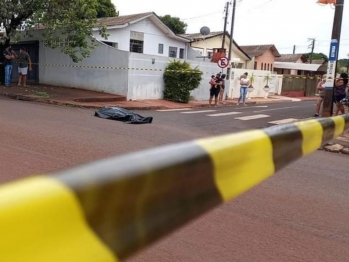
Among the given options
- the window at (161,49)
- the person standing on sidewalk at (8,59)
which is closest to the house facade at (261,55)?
the window at (161,49)

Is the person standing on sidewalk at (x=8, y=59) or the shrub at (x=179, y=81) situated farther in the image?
the shrub at (x=179, y=81)

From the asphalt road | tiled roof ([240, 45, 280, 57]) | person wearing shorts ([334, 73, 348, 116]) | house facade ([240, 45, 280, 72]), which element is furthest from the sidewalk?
tiled roof ([240, 45, 280, 57])

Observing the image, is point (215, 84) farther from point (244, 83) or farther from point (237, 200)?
point (237, 200)

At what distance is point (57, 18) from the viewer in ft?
55.4

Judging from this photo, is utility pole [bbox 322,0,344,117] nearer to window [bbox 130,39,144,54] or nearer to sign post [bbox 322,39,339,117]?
sign post [bbox 322,39,339,117]

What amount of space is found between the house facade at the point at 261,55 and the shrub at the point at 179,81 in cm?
2350

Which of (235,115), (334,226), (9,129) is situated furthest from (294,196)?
(235,115)

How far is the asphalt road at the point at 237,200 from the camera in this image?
339 centimetres

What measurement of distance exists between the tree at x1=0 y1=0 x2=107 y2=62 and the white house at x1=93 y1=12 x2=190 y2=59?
470cm

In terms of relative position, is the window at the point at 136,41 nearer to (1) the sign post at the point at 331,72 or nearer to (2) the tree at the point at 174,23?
(1) the sign post at the point at 331,72

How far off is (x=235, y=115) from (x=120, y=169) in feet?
47.6

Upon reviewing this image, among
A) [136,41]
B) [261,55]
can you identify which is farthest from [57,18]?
[261,55]

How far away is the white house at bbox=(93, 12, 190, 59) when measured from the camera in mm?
23672

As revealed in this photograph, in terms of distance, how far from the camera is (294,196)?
5020 millimetres
